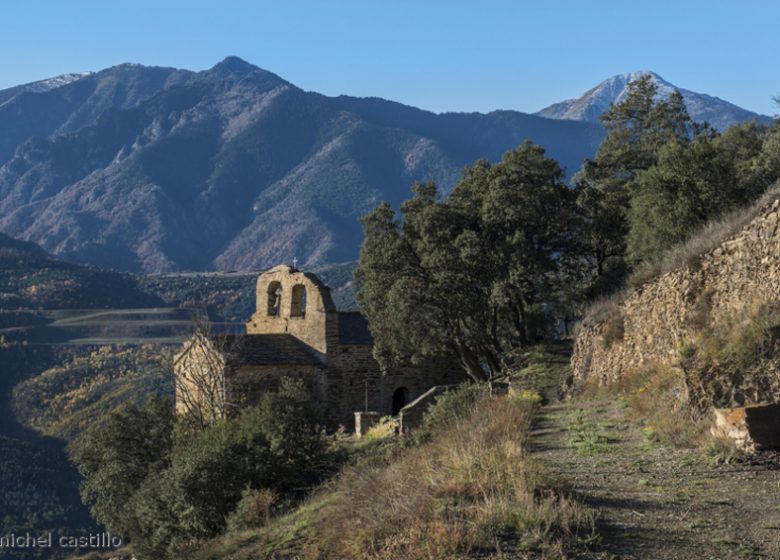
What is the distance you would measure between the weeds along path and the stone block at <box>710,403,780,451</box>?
196mm

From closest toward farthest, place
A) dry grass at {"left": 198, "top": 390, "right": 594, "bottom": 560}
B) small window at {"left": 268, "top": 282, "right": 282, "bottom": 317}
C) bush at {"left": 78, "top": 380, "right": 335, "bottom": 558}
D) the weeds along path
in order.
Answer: the weeds along path → dry grass at {"left": 198, "top": 390, "right": 594, "bottom": 560} → bush at {"left": 78, "top": 380, "right": 335, "bottom": 558} → small window at {"left": 268, "top": 282, "right": 282, "bottom": 317}

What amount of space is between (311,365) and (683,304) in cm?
1780

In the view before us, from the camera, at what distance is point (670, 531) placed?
329 inches

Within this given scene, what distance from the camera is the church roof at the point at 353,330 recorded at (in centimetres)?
3288

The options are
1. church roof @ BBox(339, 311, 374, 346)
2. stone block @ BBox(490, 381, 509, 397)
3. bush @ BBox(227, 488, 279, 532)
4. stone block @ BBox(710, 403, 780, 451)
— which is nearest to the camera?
stone block @ BBox(710, 403, 780, 451)

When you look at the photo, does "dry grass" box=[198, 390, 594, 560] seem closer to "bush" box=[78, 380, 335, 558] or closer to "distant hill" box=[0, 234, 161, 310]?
"bush" box=[78, 380, 335, 558]

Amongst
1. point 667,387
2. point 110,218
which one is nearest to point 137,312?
point 667,387

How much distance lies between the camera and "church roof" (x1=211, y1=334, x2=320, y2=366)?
1235 inches

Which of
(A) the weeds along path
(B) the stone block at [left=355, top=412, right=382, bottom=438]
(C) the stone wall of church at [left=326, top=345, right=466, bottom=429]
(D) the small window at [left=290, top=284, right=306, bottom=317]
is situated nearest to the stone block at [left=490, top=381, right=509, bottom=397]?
(B) the stone block at [left=355, top=412, right=382, bottom=438]

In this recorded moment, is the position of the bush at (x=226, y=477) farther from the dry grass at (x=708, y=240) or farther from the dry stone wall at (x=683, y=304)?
the dry grass at (x=708, y=240)

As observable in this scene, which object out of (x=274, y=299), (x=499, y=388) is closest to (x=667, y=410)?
(x=499, y=388)

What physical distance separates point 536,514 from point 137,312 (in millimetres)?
79060

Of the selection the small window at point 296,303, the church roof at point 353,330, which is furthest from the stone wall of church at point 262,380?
the small window at point 296,303

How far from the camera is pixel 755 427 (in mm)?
10570
